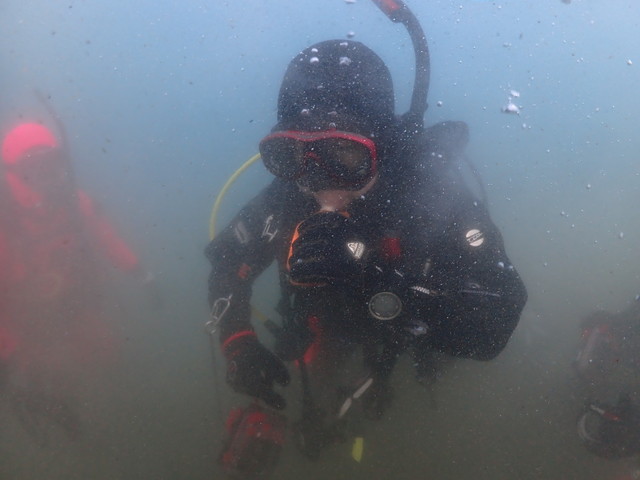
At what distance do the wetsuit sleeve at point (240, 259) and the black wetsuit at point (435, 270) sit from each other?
44 cm

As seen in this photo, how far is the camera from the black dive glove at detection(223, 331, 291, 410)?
2.80 metres

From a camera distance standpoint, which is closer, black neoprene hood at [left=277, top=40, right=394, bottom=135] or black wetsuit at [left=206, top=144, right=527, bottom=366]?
black wetsuit at [left=206, top=144, right=527, bottom=366]

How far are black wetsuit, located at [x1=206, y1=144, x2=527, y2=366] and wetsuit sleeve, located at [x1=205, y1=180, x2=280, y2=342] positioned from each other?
444 mm

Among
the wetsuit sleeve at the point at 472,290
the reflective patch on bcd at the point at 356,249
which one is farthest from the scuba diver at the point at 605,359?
the reflective patch on bcd at the point at 356,249

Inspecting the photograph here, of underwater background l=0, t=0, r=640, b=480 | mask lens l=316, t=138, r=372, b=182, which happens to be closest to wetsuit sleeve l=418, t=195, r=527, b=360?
mask lens l=316, t=138, r=372, b=182

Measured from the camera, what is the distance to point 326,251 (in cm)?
228

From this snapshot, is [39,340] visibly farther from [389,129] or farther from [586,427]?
[586,427]

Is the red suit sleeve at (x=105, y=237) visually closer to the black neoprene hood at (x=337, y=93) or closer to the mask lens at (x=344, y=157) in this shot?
the black neoprene hood at (x=337, y=93)

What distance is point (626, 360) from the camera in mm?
5117

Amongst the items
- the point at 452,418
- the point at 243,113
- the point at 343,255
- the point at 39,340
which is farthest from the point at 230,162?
the point at 343,255

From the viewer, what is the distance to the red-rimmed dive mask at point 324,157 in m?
2.53

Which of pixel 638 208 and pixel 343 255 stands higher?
pixel 343 255

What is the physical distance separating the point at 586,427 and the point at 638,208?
55.8ft

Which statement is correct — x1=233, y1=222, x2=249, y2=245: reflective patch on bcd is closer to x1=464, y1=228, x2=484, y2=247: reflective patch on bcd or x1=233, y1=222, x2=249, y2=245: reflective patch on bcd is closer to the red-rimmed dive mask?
the red-rimmed dive mask
